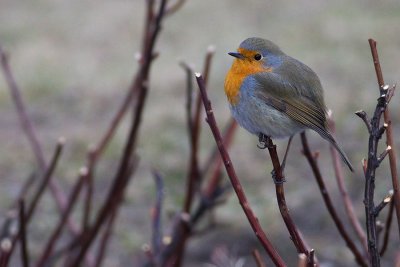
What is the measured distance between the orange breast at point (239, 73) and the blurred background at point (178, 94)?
1428 millimetres

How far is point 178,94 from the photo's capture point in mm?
5699

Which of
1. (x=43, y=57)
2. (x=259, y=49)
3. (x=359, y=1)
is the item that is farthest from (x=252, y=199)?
(x=359, y=1)

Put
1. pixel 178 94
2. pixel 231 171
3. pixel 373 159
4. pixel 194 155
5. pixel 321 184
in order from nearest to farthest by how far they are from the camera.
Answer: pixel 373 159, pixel 231 171, pixel 321 184, pixel 194 155, pixel 178 94

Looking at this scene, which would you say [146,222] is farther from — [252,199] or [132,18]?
[132,18]

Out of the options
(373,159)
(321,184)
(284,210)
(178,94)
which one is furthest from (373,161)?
(178,94)

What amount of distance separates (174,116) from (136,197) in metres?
0.91

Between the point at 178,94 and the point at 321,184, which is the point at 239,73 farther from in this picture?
the point at 178,94

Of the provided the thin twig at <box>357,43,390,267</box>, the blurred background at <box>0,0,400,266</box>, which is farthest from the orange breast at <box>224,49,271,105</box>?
the blurred background at <box>0,0,400,266</box>

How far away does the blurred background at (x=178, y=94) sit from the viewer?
14.3ft

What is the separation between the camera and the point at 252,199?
4.53 metres

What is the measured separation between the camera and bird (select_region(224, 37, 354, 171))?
2.53m

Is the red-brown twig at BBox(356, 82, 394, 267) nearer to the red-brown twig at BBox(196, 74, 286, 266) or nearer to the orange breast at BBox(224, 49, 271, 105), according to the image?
the red-brown twig at BBox(196, 74, 286, 266)

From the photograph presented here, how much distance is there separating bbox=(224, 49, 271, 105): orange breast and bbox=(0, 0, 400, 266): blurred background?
4.69ft

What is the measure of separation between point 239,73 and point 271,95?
0.14 meters
